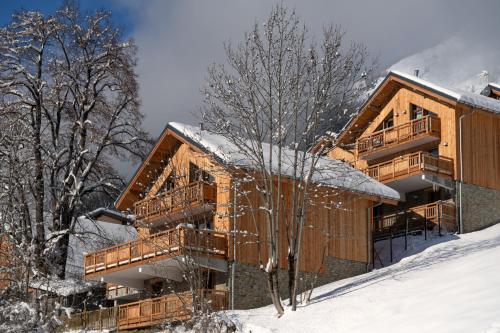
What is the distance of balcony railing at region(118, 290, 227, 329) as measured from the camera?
2862cm

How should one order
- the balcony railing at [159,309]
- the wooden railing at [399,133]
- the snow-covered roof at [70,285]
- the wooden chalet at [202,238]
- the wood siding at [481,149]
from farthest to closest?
the wooden railing at [399,133] → the wood siding at [481,149] → the snow-covered roof at [70,285] → the wooden chalet at [202,238] → the balcony railing at [159,309]

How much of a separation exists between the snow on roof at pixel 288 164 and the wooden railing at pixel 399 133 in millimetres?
3973

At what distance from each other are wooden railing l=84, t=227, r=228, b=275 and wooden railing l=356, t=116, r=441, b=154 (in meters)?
11.3

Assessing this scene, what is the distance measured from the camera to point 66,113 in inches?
1534

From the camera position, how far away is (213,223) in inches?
1304

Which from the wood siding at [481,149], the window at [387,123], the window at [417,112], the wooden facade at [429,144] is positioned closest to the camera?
the wooden facade at [429,144]

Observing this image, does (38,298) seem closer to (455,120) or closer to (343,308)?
(343,308)

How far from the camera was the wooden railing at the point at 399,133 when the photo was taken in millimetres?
38562

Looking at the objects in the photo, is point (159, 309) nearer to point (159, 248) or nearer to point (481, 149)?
point (159, 248)

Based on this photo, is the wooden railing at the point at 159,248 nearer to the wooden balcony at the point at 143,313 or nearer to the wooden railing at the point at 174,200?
the wooden railing at the point at 174,200

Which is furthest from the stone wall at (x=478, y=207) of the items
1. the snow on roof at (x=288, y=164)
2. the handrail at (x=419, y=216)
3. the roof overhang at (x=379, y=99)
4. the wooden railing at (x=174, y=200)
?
the wooden railing at (x=174, y=200)

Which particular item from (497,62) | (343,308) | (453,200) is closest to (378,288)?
(343,308)

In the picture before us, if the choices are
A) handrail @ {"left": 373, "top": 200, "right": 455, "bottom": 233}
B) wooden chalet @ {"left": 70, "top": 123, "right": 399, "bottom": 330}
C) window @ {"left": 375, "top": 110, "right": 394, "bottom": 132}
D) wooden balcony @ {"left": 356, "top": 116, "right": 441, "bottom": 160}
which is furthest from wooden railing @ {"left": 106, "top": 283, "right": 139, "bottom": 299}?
window @ {"left": 375, "top": 110, "right": 394, "bottom": 132}

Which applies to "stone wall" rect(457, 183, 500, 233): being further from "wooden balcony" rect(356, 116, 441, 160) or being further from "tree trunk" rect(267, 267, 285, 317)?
"tree trunk" rect(267, 267, 285, 317)
